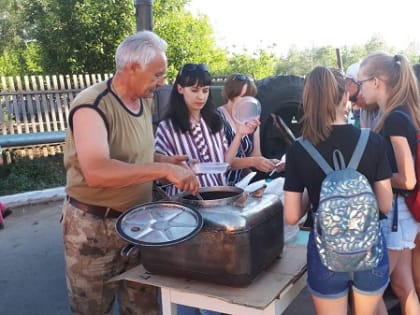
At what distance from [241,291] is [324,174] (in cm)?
51

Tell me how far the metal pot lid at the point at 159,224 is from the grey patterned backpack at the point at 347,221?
45 cm

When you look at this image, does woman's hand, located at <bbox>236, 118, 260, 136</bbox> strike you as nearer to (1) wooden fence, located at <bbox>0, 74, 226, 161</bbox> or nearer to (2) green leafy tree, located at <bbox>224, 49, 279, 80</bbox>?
(1) wooden fence, located at <bbox>0, 74, 226, 161</bbox>

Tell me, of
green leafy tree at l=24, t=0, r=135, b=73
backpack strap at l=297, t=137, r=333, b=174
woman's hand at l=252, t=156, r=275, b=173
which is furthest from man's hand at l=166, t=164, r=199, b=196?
green leafy tree at l=24, t=0, r=135, b=73

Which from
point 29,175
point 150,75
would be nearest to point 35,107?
point 29,175

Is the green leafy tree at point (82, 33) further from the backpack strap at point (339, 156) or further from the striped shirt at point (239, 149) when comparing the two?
the backpack strap at point (339, 156)

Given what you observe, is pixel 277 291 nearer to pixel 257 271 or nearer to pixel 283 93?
pixel 257 271

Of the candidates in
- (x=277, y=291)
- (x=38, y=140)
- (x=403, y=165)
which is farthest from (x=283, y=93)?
(x=38, y=140)

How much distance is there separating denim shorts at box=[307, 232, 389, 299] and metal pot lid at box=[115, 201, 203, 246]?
508mm

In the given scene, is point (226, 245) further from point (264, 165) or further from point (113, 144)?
point (264, 165)

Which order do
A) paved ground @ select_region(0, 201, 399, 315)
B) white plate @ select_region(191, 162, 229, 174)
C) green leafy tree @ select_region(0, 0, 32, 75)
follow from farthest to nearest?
green leafy tree @ select_region(0, 0, 32, 75)
paved ground @ select_region(0, 201, 399, 315)
white plate @ select_region(191, 162, 229, 174)

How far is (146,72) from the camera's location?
66.8 inches

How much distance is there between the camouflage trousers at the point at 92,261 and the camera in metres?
1.82

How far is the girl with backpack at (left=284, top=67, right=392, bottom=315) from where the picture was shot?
1.62 metres

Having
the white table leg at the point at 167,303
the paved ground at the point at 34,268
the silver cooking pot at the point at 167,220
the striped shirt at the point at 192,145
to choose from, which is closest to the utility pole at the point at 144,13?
the striped shirt at the point at 192,145
